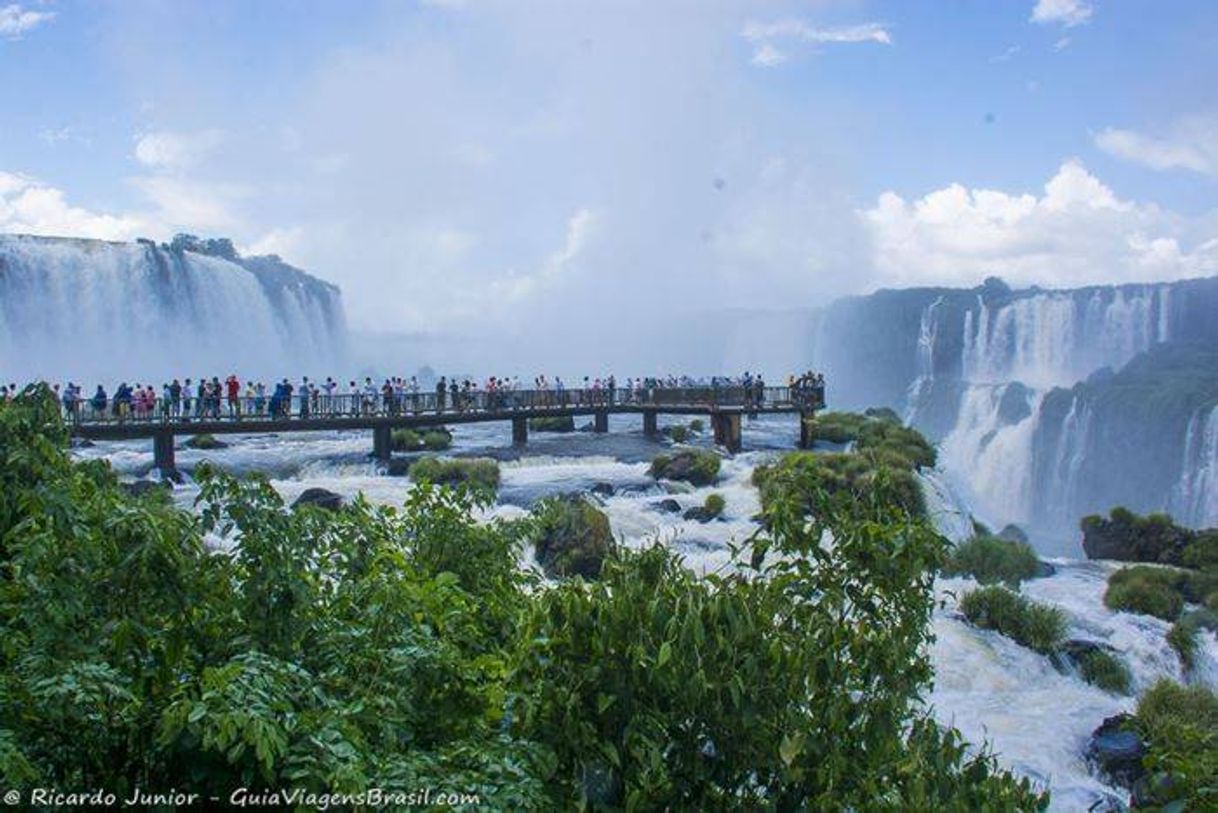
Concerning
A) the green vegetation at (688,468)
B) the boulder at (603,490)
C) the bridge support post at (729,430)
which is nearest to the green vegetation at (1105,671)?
the boulder at (603,490)

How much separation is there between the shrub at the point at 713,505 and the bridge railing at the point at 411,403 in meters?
12.2

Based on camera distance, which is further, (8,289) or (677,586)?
(8,289)

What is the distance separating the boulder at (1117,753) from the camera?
11938 millimetres

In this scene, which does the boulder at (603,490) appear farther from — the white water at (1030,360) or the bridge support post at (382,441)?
the white water at (1030,360)

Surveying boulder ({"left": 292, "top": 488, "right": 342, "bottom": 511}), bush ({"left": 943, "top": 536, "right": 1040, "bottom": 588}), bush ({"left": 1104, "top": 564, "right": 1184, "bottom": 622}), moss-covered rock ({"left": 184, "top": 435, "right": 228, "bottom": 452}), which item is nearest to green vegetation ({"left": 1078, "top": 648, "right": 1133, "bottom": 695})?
bush ({"left": 1104, "top": 564, "right": 1184, "bottom": 622})

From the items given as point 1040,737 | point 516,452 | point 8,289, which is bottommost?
point 1040,737

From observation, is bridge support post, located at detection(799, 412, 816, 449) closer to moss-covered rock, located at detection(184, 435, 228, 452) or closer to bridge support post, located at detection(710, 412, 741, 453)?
bridge support post, located at detection(710, 412, 741, 453)

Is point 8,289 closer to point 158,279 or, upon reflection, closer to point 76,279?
point 76,279

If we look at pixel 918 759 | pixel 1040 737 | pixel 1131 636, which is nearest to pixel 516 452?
pixel 1131 636

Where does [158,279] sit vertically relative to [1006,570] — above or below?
above

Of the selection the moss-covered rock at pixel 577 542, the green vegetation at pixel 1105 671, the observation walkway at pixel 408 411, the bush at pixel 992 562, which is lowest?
the green vegetation at pixel 1105 671

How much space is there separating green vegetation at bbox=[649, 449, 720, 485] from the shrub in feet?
9.20

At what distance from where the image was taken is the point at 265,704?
13.0 feet

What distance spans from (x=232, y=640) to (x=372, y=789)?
1.39 m
